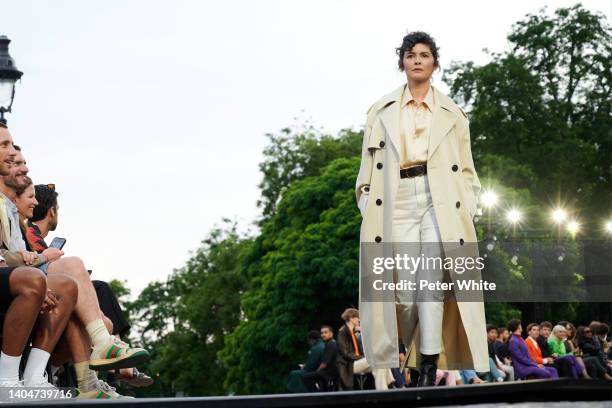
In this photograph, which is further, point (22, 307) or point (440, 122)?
point (440, 122)

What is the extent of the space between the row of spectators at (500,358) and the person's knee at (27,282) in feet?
27.1

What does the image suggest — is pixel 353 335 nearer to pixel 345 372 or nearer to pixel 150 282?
pixel 345 372

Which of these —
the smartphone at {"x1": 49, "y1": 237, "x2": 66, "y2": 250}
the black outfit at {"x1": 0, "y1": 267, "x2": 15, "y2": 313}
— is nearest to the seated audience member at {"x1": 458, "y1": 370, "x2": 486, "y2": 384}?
the smartphone at {"x1": 49, "y1": 237, "x2": 66, "y2": 250}

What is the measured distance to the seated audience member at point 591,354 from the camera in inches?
784

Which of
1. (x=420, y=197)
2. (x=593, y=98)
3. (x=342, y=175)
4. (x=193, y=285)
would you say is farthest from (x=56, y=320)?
(x=193, y=285)

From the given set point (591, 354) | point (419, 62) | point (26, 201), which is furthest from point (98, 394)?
point (591, 354)

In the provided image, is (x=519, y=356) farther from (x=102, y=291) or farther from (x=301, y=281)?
(x=301, y=281)

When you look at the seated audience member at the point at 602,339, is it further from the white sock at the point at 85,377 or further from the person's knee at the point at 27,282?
the person's knee at the point at 27,282

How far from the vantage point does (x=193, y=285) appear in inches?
A: 2657

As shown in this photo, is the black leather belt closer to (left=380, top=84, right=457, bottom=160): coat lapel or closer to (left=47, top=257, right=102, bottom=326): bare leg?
(left=380, top=84, right=457, bottom=160): coat lapel

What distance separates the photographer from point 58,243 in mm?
6996

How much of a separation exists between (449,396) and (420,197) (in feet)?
12.7

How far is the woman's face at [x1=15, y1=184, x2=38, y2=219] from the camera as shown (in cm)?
677

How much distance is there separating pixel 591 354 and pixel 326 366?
230 inches
